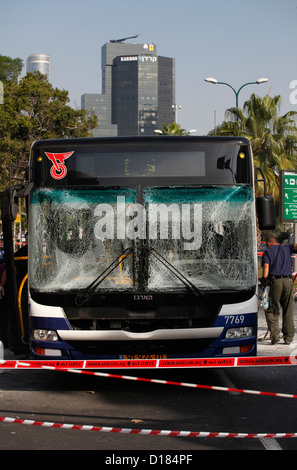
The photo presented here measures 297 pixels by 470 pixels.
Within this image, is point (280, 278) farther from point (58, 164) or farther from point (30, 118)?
point (30, 118)

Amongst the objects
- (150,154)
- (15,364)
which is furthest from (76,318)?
(150,154)

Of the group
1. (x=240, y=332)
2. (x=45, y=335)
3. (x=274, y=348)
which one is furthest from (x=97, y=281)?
(x=274, y=348)

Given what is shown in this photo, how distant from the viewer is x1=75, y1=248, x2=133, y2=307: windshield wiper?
7.36m

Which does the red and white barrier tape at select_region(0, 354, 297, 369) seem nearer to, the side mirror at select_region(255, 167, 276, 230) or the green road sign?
the side mirror at select_region(255, 167, 276, 230)

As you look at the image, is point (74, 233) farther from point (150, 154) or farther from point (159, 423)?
point (159, 423)

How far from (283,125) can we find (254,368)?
24.3 meters

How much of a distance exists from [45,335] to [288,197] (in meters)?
13.8

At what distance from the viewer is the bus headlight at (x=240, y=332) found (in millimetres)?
7552

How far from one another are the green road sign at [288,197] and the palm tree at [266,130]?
10825mm

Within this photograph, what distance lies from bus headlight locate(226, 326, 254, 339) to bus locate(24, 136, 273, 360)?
0.01 m

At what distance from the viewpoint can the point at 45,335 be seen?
7539mm

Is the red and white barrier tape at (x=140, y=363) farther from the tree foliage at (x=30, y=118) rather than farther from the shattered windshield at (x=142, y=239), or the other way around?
the tree foliage at (x=30, y=118)

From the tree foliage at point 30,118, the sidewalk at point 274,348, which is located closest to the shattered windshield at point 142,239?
the sidewalk at point 274,348

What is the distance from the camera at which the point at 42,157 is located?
7.84m
